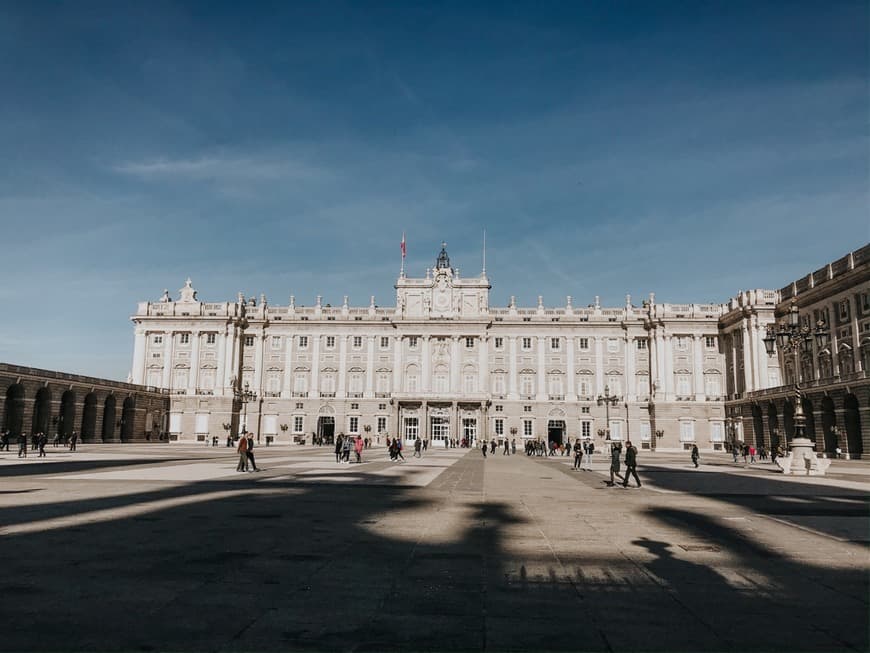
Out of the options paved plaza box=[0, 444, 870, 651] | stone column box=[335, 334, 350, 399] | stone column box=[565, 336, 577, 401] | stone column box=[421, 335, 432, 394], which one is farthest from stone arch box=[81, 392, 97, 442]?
paved plaza box=[0, 444, 870, 651]

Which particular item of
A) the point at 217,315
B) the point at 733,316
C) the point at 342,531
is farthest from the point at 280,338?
the point at 342,531

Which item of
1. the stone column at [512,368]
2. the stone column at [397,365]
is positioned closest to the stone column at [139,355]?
the stone column at [397,365]

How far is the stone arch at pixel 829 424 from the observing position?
176ft

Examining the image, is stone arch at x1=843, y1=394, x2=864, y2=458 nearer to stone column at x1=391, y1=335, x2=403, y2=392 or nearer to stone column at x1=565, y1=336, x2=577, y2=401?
stone column at x1=565, y1=336, x2=577, y2=401

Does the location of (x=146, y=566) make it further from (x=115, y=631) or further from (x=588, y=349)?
(x=588, y=349)

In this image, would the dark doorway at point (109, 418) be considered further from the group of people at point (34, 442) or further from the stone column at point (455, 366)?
the stone column at point (455, 366)

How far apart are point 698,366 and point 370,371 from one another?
4116cm

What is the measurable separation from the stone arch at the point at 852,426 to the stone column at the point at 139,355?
3036 inches

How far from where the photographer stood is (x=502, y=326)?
83.1 m

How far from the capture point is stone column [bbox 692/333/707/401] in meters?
77.9

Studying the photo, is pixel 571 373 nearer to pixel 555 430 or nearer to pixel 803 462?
pixel 555 430

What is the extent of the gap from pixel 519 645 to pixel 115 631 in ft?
12.2

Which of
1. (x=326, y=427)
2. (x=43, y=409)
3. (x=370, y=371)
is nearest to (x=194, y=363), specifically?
(x=326, y=427)

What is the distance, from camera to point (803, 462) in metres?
30.9
